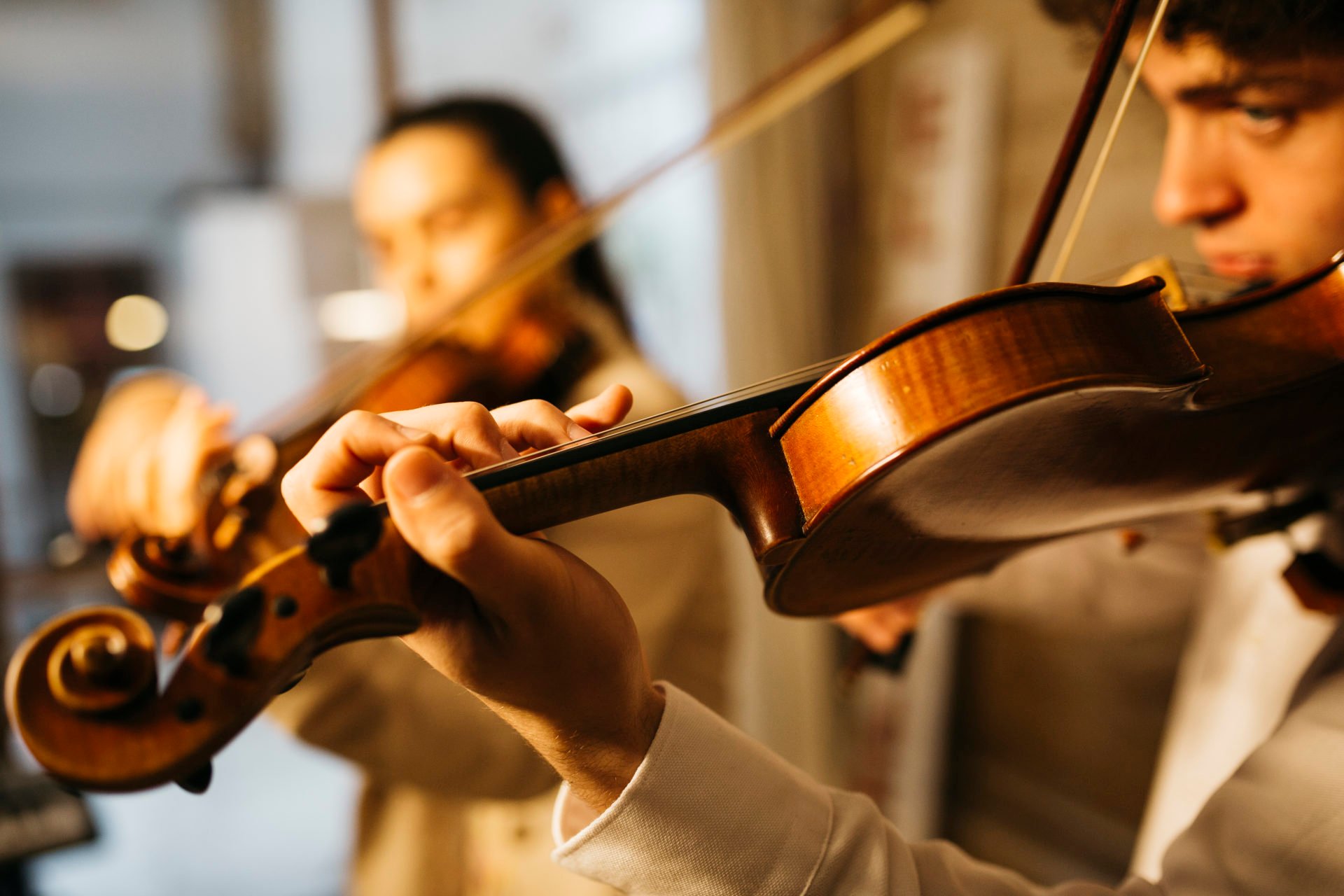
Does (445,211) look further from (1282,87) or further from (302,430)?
(1282,87)

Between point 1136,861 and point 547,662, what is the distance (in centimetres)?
69

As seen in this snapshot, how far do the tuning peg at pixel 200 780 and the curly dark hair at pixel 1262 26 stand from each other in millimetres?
663

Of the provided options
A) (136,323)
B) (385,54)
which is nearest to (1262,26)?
(385,54)

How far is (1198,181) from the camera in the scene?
58cm

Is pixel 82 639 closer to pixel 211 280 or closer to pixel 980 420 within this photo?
pixel 980 420

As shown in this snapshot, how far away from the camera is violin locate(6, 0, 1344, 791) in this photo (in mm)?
302

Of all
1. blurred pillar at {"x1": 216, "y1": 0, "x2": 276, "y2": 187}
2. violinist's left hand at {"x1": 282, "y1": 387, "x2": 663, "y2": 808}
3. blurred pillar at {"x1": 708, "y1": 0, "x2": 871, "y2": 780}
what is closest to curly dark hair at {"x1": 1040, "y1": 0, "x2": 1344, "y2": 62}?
violinist's left hand at {"x1": 282, "y1": 387, "x2": 663, "y2": 808}

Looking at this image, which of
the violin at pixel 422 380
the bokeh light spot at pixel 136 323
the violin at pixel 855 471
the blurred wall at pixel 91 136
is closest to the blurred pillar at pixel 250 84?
the blurred wall at pixel 91 136

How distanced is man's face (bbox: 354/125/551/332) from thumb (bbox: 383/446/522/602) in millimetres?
805

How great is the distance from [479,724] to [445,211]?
72 centimetres

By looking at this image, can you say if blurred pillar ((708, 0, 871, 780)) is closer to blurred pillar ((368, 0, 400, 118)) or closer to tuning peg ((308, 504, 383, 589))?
blurred pillar ((368, 0, 400, 118))

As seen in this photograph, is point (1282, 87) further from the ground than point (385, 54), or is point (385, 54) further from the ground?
point (385, 54)

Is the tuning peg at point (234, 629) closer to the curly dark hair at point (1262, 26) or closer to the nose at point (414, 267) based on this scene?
the curly dark hair at point (1262, 26)

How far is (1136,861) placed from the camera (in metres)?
0.76
